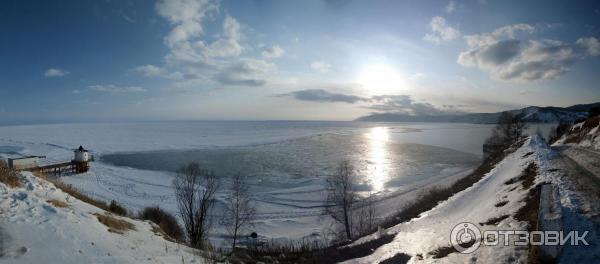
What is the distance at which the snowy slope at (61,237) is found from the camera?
667 cm

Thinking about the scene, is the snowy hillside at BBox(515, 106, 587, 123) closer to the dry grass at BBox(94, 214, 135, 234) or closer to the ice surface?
the ice surface

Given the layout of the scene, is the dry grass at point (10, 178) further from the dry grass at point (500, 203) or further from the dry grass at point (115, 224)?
the dry grass at point (500, 203)

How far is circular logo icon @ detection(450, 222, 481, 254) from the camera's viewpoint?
310 inches

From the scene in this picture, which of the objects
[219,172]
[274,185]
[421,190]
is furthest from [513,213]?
[219,172]

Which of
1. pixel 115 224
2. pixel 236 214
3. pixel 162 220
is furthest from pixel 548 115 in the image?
pixel 115 224

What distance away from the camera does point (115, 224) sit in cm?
1005

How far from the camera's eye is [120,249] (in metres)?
8.23

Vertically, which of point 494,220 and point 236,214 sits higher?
point 494,220

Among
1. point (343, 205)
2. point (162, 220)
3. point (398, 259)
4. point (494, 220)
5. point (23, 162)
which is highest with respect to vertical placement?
point (494, 220)

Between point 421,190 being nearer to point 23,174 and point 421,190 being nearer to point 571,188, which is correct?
point 571,188

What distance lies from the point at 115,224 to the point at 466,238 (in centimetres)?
1087

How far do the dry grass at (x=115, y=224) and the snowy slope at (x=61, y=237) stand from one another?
210 millimetres

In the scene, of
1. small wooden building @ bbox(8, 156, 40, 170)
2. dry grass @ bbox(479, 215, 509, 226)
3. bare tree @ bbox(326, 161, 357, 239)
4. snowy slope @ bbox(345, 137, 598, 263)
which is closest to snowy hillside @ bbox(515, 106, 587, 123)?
bare tree @ bbox(326, 161, 357, 239)

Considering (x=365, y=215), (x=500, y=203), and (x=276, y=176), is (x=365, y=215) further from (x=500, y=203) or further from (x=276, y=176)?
(x=500, y=203)
